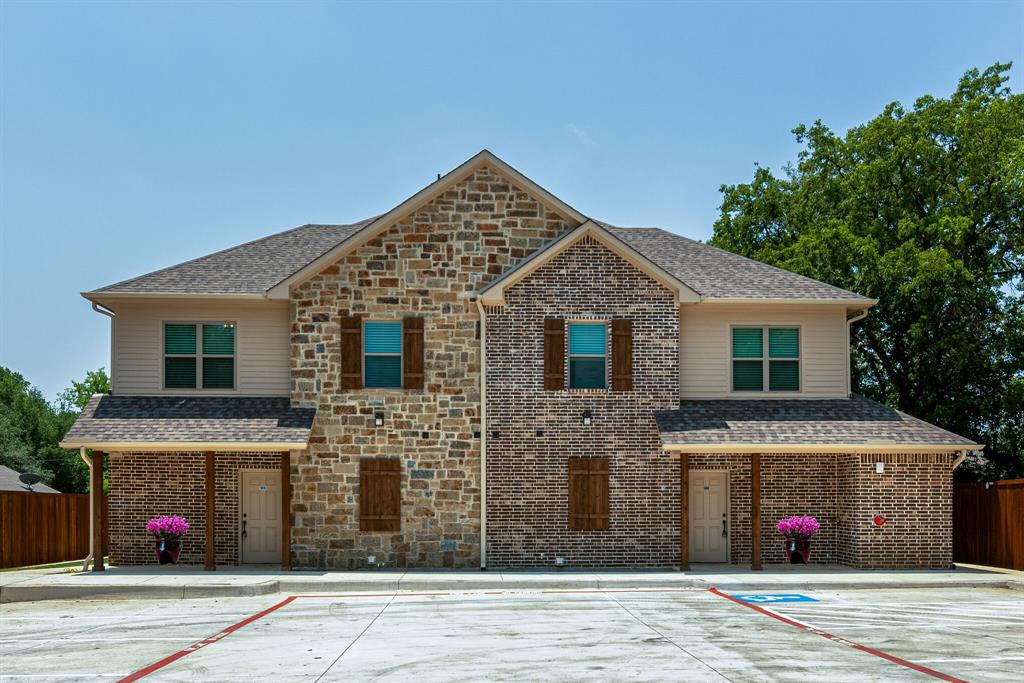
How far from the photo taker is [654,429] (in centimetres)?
2342

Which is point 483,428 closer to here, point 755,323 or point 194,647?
point 755,323

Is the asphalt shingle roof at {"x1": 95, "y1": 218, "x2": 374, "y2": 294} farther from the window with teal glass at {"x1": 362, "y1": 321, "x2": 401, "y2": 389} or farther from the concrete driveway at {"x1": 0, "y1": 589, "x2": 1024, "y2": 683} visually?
the concrete driveway at {"x1": 0, "y1": 589, "x2": 1024, "y2": 683}

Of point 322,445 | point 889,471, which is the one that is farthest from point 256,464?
point 889,471

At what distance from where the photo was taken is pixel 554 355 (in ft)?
76.4

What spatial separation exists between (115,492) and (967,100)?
2676 cm

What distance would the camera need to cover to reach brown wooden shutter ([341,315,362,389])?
23.3 m

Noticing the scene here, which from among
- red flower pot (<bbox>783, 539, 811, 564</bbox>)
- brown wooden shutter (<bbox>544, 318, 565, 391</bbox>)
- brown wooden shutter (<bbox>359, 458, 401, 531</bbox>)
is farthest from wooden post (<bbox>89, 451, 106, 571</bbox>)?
red flower pot (<bbox>783, 539, 811, 564</bbox>)

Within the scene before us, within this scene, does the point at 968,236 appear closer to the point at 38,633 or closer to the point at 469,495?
the point at 469,495

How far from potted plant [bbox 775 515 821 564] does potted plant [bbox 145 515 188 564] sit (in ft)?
41.1

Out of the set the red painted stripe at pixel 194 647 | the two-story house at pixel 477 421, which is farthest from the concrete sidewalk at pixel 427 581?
the red painted stripe at pixel 194 647

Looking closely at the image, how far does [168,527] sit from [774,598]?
12208 mm

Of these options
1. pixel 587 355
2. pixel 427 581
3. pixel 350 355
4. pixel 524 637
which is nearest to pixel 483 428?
pixel 587 355

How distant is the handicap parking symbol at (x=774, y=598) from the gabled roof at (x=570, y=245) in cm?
672

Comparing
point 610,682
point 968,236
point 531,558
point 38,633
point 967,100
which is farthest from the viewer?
point 967,100
